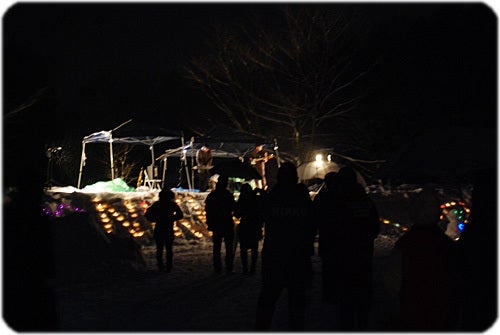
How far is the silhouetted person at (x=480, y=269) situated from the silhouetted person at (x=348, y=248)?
3.75 ft

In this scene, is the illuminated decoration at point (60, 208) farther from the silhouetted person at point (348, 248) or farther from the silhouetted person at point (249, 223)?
the silhouetted person at point (348, 248)

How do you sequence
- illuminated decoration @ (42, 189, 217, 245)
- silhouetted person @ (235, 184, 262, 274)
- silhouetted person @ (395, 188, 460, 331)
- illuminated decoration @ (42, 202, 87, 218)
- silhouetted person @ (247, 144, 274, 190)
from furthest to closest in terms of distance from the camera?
silhouetted person @ (247, 144, 274, 190), illuminated decoration @ (42, 189, 217, 245), illuminated decoration @ (42, 202, 87, 218), silhouetted person @ (235, 184, 262, 274), silhouetted person @ (395, 188, 460, 331)

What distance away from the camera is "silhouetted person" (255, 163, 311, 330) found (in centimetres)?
672

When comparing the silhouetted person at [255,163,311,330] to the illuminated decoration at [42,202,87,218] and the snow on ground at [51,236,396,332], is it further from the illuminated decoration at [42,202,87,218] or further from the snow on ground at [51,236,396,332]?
the illuminated decoration at [42,202,87,218]

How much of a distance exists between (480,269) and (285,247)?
1940 mm

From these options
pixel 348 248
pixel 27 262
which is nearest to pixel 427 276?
pixel 348 248

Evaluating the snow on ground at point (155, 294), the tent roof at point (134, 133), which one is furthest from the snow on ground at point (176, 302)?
the tent roof at point (134, 133)

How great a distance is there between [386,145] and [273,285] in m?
24.8

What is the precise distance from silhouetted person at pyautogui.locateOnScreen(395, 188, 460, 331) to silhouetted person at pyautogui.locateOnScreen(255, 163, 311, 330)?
5.01 ft

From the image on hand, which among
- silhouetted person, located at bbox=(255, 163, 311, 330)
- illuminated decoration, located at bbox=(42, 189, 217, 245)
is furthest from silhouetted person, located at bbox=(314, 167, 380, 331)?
illuminated decoration, located at bbox=(42, 189, 217, 245)

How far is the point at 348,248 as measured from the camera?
21.8 feet

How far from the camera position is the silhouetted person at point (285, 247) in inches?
265

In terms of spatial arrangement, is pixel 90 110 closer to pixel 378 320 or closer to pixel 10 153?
pixel 10 153

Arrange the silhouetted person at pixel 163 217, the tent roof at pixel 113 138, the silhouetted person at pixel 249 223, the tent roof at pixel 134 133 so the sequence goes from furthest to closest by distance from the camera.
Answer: the tent roof at pixel 113 138
the tent roof at pixel 134 133
the silhouetted person at pixel 163 217
the silhouetted person at pixel 249 223
